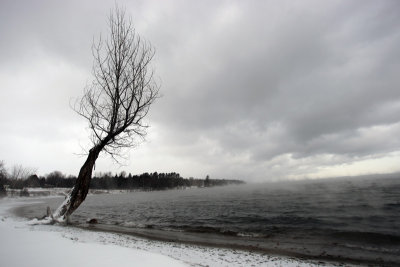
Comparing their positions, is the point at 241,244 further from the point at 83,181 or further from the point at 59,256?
the point at 59,256

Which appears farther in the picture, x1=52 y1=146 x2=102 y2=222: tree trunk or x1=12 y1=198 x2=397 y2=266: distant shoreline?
x1=52 y1=146 x2=102 y2=222: tree trunk

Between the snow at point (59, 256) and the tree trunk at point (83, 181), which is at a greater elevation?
the tree trunk at point (83, 181)

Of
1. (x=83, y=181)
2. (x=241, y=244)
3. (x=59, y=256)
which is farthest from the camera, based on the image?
(x=241, y=244)

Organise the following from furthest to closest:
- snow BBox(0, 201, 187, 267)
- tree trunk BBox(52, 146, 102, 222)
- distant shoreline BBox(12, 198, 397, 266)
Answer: tree trunk BBox(52, 146, 102, 222) < distant shoreline BBox(12, 198, 397, 266) < snow BBox(0, 201, 187, 267)

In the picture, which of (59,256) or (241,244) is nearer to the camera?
(59,256)

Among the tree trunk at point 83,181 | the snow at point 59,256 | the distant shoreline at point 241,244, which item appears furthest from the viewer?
the tree trunk at point 83,181

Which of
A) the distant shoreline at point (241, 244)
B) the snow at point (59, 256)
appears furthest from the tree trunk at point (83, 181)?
the snow at point (59, 256)

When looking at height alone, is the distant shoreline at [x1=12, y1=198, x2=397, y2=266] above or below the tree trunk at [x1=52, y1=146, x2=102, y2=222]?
below

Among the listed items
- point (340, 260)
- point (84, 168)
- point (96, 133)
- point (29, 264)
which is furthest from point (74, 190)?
point (340, 260)

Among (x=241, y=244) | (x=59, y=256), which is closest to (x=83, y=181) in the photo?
(x=59, y=256)

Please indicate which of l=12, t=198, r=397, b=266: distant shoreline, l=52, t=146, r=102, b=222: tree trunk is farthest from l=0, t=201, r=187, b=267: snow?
l=12, t=198, r=397, b=266: distant shoreline

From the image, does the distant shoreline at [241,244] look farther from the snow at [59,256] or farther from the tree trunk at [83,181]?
the snow at [59,256]

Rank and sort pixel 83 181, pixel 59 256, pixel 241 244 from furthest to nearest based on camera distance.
→ pixel 241 244 < pixel 83 181 < pixel 59 256

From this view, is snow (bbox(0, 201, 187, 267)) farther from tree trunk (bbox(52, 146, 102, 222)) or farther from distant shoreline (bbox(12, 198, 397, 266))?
distant shoreline (bbox(12, 198, 397, 266))
